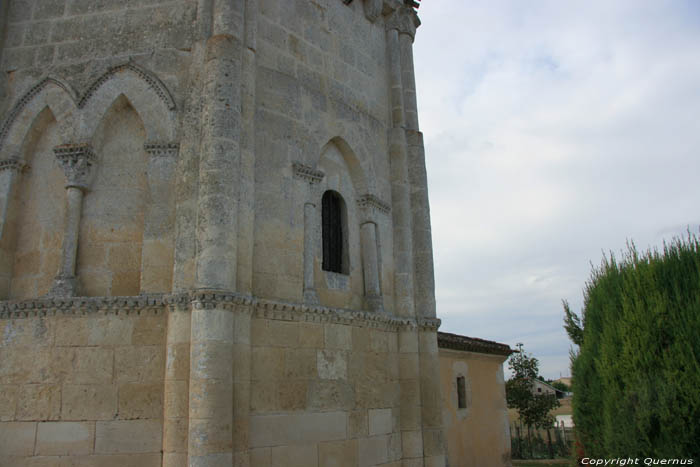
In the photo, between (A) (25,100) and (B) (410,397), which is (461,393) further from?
(A) (25,100)

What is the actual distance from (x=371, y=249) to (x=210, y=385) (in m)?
3.50

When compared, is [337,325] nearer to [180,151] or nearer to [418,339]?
[418,339]

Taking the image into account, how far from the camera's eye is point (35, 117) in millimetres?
7336

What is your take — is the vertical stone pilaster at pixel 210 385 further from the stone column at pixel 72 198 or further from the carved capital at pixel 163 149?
the carved capital at pixel 163 149

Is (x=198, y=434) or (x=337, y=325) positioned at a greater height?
(x=337, y=325)

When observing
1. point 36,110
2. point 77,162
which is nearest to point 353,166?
point 77,162

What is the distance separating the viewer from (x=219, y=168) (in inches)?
251

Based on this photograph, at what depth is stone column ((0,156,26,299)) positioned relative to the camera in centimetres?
689

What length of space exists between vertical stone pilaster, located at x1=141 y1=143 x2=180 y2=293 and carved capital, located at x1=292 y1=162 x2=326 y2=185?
156 centimetres

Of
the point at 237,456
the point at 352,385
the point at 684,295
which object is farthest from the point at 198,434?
the point at 684,295

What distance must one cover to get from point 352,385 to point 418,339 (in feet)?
5.19

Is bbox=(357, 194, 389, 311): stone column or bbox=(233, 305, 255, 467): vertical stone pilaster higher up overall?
bbox=(357, 194, 389, 311): stone column

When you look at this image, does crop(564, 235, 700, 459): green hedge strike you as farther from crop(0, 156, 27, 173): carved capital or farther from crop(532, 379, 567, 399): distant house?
crop(532, 379, 567, 399): distant house

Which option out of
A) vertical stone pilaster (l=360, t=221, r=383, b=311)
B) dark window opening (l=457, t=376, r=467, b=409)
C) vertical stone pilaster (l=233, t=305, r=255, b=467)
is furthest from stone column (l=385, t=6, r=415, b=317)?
dark window opening (l=457, t=376, r=467, b=409)
